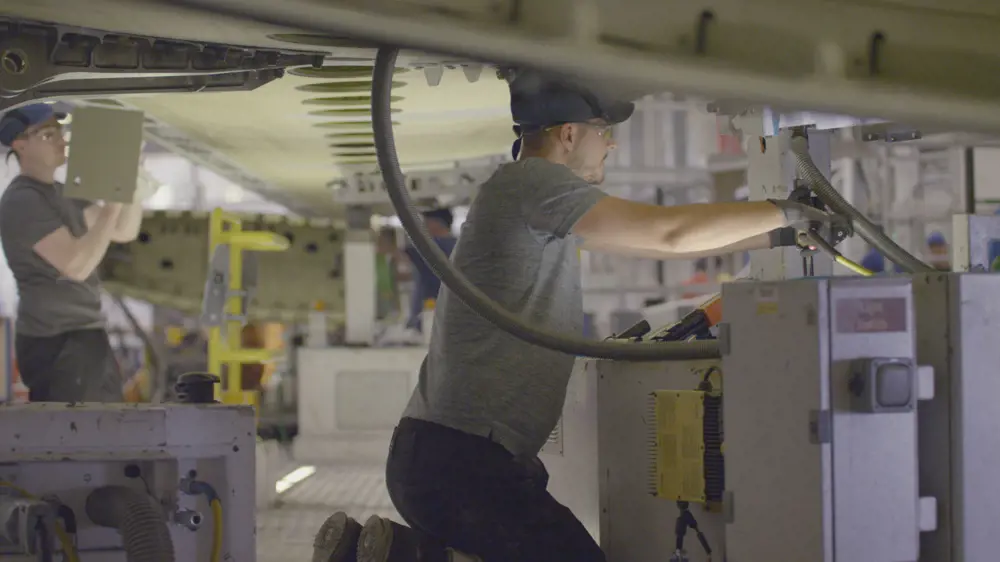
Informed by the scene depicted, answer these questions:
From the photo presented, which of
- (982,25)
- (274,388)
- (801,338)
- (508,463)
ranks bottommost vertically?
(274,388)

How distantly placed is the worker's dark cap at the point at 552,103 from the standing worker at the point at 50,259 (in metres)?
1.79

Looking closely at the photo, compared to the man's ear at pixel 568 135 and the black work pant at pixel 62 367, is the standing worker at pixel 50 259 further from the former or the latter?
the man's ear at pixel 568 135

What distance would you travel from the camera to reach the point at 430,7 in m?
2.26

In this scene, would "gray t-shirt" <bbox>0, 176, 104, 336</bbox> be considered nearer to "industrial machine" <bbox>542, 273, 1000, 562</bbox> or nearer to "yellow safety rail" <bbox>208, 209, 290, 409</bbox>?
"yellow safety rail" <bbox>208, 209, 290, 409</bbox>

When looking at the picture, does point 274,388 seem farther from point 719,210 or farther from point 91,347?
point 719,210

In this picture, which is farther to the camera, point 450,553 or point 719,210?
point 450,553

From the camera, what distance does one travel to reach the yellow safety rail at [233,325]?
5.83 metres

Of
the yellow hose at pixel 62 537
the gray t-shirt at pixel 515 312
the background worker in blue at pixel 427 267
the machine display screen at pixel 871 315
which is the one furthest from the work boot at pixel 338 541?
the background worker in blue at pixel 427 267

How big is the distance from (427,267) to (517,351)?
4293 millimetres

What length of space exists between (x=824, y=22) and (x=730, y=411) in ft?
2.58

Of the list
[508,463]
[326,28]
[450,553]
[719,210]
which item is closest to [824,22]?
[719,210]

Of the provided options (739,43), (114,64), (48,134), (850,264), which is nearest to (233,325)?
(48,134)

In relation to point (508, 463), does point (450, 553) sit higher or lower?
lower

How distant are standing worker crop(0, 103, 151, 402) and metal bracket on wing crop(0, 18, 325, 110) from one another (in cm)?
83
